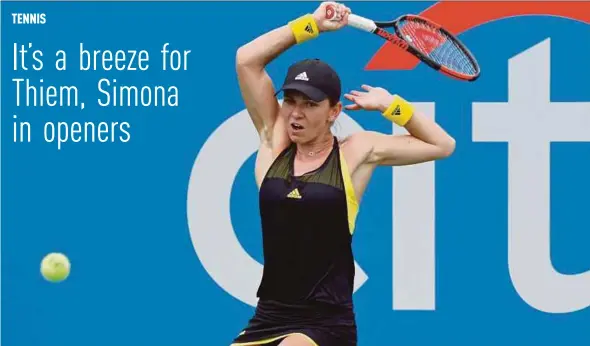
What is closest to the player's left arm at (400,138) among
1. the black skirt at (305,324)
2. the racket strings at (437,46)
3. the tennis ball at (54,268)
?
the racket strings at (437,46)

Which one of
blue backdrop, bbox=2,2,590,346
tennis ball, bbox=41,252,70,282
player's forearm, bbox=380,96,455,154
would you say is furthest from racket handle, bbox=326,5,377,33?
tennis ball, bbox=41,252,70,282

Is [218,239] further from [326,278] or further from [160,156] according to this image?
[326,278]

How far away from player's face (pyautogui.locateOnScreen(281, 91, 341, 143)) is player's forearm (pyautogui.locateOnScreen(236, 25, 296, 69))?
0.93 ft

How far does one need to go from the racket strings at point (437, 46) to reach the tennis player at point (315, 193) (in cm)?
49

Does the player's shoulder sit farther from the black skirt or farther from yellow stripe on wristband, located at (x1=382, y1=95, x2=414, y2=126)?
the black skirt

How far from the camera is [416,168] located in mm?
7758

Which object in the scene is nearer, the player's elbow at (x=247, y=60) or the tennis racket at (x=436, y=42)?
the player's elbow at (x=247, y=60)

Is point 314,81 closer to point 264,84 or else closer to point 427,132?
point 264,84

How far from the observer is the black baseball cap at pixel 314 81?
595 cm

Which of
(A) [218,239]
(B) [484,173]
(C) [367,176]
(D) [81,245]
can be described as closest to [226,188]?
(A) [218,239]

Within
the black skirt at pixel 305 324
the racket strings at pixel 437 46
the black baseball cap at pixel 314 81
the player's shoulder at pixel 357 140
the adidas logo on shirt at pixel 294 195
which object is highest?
the racket strings at pixel 437 46

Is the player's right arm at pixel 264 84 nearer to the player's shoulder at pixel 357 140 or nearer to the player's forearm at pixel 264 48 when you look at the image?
the player's forearm at pixel 264 48

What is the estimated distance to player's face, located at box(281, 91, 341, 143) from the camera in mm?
5988

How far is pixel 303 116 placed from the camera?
6.00 meters
